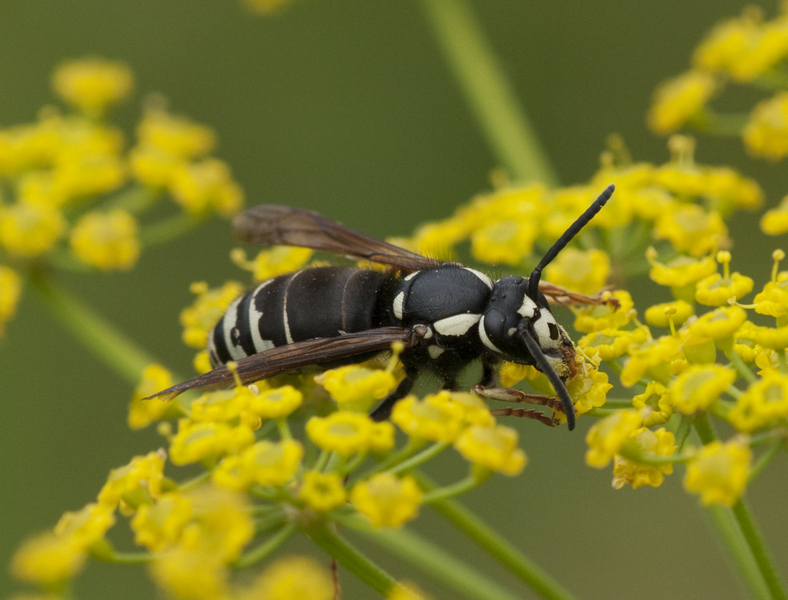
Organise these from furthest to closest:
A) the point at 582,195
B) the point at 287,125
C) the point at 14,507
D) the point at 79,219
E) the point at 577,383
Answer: the point at 287,125 → the point at 14,507 → the point at 79,219 → the point at 582,195 → the point at 577,383

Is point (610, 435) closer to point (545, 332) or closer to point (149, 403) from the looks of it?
point (545, 332)

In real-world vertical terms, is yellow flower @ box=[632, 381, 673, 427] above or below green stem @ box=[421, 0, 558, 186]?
below

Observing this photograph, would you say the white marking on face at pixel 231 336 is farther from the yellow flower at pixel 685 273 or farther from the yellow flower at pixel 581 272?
the yellow flower at pixel 685 273

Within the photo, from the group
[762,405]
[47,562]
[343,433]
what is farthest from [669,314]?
[47,562]

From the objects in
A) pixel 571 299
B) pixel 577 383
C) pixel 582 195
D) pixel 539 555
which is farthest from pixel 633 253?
pixel 539 555

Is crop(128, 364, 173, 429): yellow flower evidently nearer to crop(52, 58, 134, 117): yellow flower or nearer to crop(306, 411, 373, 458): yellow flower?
crop(306, 411, 373, 458): yellow flower

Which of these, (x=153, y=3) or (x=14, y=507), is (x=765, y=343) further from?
(x=153, y=3)

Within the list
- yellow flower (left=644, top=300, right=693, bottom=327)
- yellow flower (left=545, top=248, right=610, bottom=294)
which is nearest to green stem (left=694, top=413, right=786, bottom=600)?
yellow flower (left=644, top=300, right=693, bottom=327)
